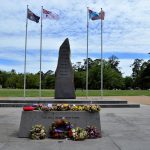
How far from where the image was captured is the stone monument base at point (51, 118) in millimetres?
12539

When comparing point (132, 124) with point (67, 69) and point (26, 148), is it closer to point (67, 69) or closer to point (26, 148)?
point (26, 148)

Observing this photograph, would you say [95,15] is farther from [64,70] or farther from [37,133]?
[37,133]

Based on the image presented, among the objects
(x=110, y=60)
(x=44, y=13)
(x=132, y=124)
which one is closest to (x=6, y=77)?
(x=110, y=60)

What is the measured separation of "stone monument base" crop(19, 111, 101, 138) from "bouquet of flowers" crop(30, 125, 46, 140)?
0.27 metres

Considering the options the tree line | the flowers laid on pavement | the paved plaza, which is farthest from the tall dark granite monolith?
the tree line

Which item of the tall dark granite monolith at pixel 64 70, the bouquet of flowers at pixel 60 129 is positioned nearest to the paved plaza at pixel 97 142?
the bouquet of flowers at pixel 60 129

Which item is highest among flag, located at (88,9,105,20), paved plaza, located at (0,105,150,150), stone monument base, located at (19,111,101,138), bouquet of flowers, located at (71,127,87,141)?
flag, located at (88,9,105,20)

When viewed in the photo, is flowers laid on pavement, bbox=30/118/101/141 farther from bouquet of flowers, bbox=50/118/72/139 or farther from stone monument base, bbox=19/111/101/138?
stone monument base, bbox=19/111/101/138

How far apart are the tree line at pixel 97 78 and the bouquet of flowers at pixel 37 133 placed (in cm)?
9966

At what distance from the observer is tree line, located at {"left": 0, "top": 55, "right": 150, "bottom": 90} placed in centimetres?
11612

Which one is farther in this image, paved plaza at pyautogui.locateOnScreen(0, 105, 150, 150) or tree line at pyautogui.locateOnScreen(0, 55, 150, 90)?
tree line at pyautogui.locateOnScreen(0, 55, 150, 90)

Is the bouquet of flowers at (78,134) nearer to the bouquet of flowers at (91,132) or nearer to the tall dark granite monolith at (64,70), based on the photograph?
the bouquet of flowers at (91,132)

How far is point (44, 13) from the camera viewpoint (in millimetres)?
33750

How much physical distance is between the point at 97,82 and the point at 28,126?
4075 inches
